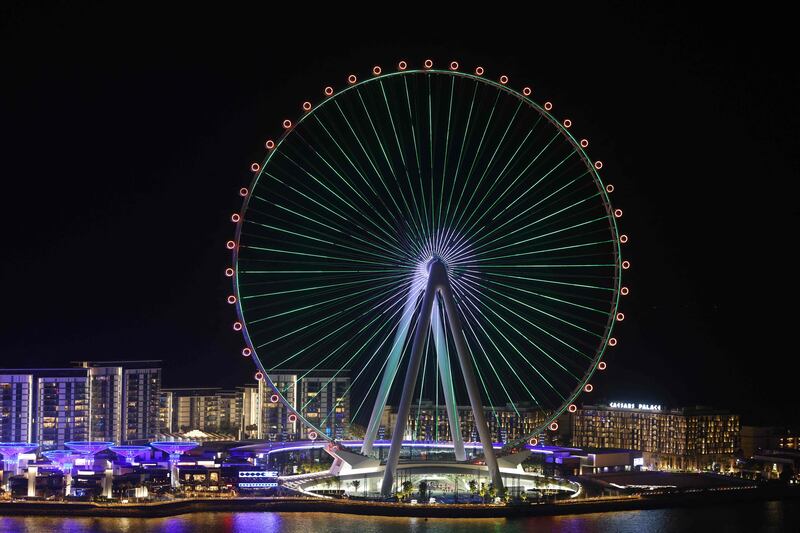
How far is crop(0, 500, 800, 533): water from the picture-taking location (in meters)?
28.2

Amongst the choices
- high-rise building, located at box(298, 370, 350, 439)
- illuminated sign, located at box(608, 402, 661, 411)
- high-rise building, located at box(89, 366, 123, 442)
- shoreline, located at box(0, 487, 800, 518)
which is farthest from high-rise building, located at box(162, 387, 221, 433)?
shoreline, located at box(0, 487, 800, 518)

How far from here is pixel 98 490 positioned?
32688 millimetres

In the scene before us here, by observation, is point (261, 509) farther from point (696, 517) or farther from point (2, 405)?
point (2, 405)

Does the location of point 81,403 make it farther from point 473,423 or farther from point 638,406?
point 638,406

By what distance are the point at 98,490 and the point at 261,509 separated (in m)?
5.06

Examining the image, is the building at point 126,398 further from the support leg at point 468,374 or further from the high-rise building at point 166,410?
the support leg at point 468,374

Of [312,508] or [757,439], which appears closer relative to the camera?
[312,508]

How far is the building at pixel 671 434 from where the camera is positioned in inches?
1821

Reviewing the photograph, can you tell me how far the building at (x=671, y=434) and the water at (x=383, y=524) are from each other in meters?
13.5

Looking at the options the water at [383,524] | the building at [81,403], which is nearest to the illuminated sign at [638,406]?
the water at [383,524]

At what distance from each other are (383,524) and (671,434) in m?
21.5

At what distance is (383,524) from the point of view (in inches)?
1125

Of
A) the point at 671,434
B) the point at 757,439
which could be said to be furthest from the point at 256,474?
the point at 757,439

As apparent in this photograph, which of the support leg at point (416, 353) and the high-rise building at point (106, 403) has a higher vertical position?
the support leg at point (416, 353)
